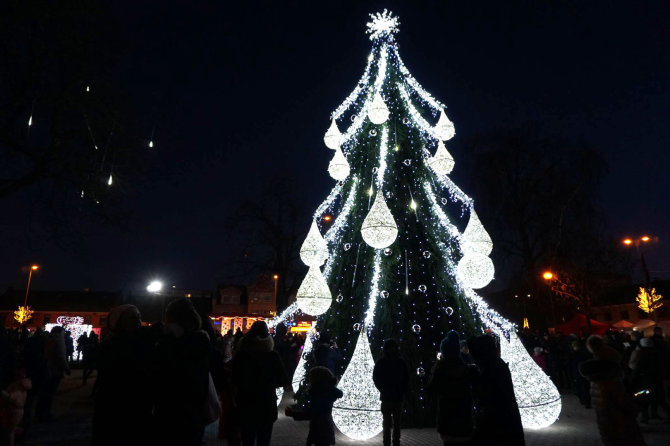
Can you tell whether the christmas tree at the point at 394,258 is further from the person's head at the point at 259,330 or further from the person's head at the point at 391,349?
the person's head at the point at 259,330

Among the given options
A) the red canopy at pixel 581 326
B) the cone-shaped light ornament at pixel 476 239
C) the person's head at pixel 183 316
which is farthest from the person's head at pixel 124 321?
the red canopy at pixel 581 326

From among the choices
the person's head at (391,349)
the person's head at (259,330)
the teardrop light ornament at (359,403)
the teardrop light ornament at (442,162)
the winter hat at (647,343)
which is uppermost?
the teardrop light ornament at (442,162)

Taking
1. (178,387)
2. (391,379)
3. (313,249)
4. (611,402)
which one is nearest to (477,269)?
(391,379)

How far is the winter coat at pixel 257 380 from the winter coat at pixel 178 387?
3.77 feet

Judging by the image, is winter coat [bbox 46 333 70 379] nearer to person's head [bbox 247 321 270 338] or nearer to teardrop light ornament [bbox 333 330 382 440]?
teardrop light ornament [bbox 333 330 382 440]

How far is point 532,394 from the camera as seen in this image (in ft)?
26.0

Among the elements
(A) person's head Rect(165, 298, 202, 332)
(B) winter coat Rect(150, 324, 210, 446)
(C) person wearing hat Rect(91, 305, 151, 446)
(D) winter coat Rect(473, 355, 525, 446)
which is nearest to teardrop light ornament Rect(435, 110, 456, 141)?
(D) winter coat Rect(473, 355, 525, 446)

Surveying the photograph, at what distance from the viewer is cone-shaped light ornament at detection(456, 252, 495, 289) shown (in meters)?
8.45

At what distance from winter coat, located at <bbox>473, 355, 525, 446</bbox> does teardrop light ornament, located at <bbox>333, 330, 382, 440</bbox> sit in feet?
12.2

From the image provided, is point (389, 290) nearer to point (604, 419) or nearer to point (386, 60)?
point (604, 419)

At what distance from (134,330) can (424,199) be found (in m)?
7.28

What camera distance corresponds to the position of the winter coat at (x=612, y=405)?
4.76 metres

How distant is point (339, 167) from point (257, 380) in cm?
620

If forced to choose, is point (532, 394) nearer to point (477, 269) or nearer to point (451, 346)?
point (477, 269)
